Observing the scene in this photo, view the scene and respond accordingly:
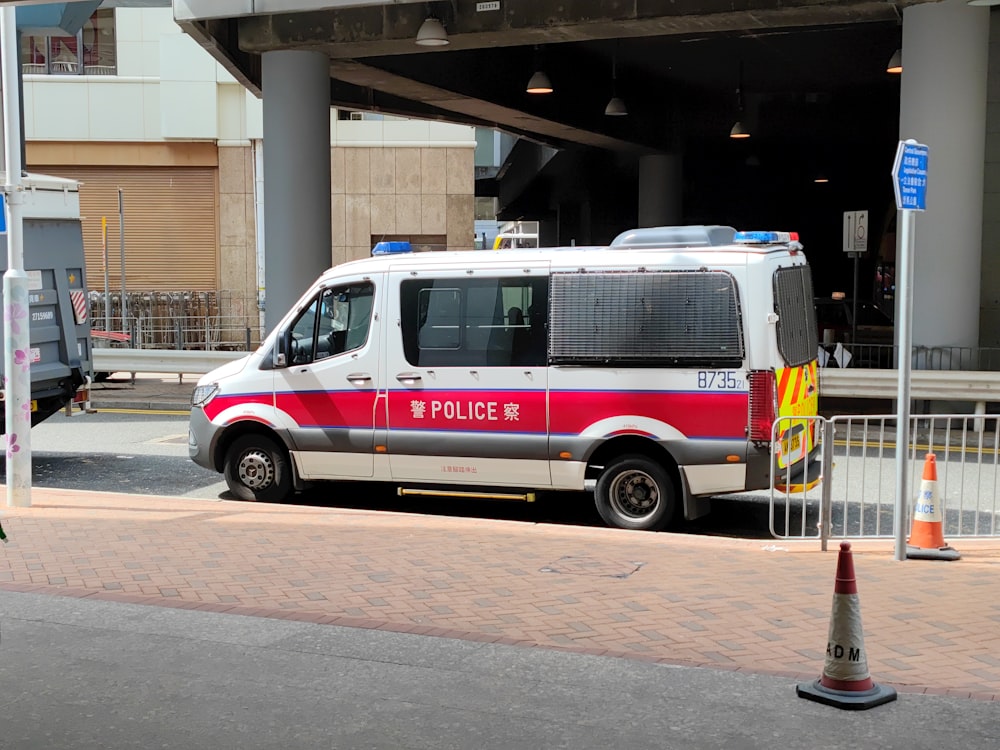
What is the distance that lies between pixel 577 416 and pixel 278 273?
346 inches

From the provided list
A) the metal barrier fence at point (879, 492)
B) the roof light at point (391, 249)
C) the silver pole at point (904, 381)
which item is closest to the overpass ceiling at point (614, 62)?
the metal barrier fence at point (879, 492)

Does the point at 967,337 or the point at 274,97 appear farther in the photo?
the point at 274,97

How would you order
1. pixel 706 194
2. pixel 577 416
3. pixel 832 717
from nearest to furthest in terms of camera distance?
pixel 832 717 < pixel 577 416 < pixel 706 194

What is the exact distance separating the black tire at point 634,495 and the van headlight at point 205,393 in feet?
12.7

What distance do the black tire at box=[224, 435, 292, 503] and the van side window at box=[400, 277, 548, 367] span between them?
171cm

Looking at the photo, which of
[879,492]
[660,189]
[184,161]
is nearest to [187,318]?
[184,161]

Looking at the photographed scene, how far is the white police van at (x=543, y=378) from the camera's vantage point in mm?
9641

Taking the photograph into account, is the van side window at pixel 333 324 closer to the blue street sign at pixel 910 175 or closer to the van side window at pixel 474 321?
the van side window at pixel 474 321

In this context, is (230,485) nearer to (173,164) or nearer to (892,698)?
(892,698)

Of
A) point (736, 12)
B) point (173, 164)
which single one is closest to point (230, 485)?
point (736, 12)

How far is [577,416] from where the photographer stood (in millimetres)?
10109

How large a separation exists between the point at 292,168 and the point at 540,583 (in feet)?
37.3

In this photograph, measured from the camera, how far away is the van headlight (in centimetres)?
1134

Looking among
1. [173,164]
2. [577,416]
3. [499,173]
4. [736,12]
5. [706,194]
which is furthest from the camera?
[499,173]
